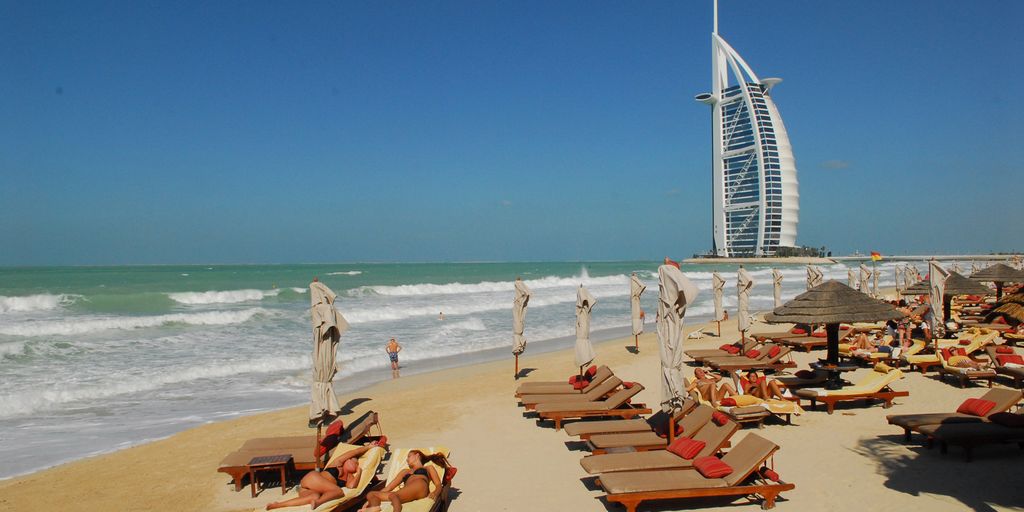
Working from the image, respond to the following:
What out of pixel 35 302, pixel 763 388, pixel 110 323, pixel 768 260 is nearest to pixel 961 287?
pixel 763 388

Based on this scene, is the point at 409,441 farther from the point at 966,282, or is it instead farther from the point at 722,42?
the point at 722,42

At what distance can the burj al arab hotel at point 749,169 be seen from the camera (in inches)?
3558

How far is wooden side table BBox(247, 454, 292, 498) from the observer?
641 cm

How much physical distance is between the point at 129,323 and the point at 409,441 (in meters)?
21.2

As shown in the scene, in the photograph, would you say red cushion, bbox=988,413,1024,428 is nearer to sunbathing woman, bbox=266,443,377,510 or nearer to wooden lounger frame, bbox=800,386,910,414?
wooden lounger frame, bbox=800,386,910,414

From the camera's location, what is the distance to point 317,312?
7281 mm

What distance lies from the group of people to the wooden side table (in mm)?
628

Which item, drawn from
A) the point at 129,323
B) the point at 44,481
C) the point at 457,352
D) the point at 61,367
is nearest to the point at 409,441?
the point at 44,481

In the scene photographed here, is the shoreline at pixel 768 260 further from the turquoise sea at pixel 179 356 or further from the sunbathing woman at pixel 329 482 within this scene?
the sunbathing woman at pixel 329 482

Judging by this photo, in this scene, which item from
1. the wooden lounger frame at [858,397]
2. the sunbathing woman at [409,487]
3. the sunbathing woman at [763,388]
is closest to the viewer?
the sunbathing woman at [409,487]

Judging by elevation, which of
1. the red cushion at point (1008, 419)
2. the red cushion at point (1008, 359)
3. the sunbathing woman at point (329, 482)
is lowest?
the sunbathing woman at point (329, 482)

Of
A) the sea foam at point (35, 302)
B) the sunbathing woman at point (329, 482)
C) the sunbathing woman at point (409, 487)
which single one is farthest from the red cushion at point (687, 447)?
the sea foam at point (35, 302)

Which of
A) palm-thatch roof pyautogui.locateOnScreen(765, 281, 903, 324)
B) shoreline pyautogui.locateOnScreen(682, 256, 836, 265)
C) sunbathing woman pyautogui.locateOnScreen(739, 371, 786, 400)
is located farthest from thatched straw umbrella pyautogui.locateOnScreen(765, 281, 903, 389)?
shoreline pyautogui.locateOnScreen(682, 256, 836, 265)

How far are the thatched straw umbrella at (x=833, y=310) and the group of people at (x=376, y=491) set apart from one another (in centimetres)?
673
